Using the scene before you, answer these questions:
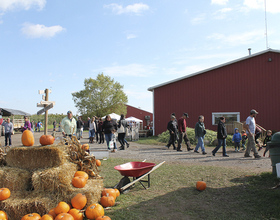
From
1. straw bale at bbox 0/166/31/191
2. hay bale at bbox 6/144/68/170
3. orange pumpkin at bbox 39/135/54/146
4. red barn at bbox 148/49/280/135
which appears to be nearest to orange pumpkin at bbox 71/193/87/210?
hay bale at bbox 6/144/68/170

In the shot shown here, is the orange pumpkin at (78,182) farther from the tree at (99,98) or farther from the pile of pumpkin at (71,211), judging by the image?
the tree at (99,98)

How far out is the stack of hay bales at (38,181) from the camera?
387 centimetres

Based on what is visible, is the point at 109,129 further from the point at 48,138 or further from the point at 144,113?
the point at 144,113

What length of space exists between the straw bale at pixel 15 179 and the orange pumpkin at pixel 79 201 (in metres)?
0.99

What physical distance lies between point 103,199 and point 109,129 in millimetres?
7270

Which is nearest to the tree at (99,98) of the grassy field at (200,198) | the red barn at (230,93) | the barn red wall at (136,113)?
the barn red wall at (136,113)

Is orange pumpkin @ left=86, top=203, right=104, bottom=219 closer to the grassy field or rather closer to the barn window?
the grassy field

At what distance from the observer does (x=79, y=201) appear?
3.96 meters

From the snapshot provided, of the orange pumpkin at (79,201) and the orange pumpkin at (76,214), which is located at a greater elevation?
the orange pumpkin at (79,201)

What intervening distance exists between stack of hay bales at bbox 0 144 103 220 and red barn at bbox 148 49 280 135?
16.2 metres

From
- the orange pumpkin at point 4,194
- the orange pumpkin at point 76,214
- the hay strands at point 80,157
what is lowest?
the orange pumpkin at point 76,214

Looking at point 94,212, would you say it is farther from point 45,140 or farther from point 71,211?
point 45,140

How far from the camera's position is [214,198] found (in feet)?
16.6

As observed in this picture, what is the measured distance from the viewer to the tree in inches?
1921
